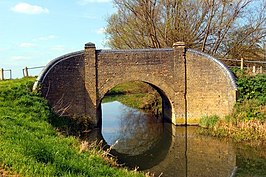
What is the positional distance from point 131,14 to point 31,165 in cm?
1957

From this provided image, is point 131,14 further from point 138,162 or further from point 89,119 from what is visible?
point 138,162

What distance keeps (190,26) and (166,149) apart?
1197cm

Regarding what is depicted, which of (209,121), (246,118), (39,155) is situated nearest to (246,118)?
(246,118)

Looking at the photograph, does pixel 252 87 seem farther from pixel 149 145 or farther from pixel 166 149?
pixel 149 145

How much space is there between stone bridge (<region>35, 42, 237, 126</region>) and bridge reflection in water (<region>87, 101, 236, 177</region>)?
152cm

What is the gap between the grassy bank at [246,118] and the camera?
49.4 ft

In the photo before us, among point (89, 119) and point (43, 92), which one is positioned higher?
point (43, 92)

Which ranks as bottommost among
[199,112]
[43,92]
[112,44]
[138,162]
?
[138,162]

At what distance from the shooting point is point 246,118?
1608 centimetres

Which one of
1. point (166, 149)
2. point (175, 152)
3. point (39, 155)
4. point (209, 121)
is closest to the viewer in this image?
point (39, 155)

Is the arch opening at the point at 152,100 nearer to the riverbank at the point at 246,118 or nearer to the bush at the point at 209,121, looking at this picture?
the bush at the point at 209,121

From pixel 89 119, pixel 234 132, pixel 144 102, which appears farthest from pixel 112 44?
pixel 234 132

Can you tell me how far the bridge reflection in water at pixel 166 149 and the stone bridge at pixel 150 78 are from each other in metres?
1.52

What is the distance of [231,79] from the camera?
17.9 meters
